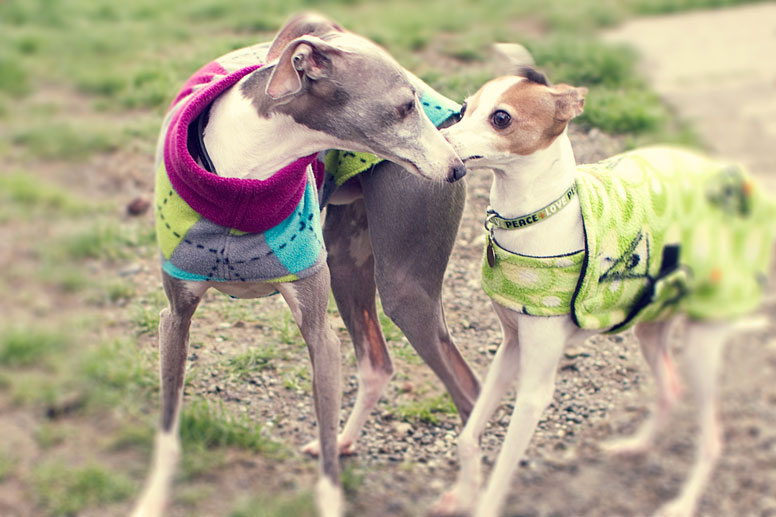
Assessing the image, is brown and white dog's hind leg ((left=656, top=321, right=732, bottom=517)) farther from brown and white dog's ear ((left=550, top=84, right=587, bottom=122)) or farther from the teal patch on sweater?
the teal patch on sweater

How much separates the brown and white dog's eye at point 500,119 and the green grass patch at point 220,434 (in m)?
1.47

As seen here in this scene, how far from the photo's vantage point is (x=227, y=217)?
225cm

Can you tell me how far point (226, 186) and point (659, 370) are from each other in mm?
1415

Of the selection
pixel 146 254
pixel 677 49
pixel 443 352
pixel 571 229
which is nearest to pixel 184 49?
pixel 146 254

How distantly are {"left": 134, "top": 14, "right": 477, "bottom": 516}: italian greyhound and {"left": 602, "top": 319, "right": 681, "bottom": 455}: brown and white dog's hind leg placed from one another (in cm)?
56

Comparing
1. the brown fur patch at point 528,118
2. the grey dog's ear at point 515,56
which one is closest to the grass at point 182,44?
the grey dog's ear at point 515,56

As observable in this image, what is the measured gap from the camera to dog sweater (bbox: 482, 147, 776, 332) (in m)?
2.11

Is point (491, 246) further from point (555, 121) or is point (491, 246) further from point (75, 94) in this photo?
point (75, 94)

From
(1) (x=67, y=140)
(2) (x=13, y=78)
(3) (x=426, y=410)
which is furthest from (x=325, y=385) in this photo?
(2) (x=13, y=78)

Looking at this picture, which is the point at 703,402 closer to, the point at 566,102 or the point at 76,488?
the point at 566,102

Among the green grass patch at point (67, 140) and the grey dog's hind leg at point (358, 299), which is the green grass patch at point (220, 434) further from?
the green grass patch at point (67, 140)

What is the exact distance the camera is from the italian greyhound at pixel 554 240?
7.06ft

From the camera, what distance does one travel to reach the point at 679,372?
2609 millimetres

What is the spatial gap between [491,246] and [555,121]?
0.40 metres
